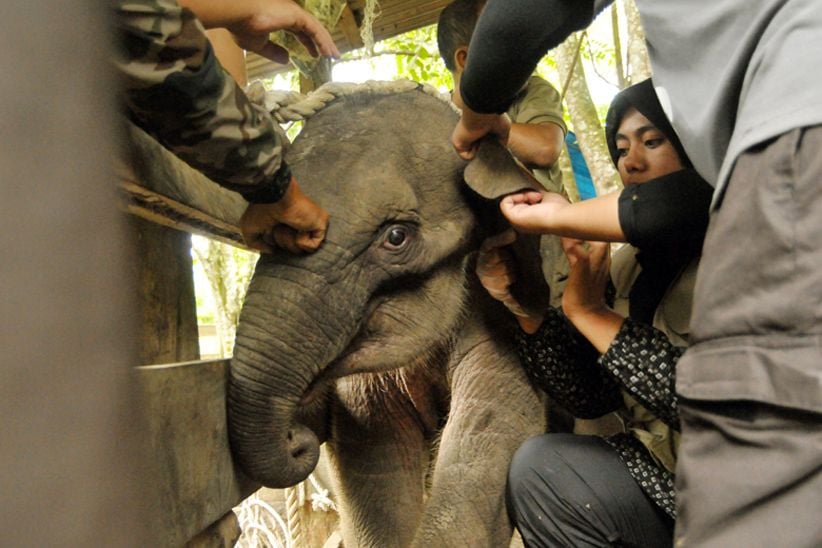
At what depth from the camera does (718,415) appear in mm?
1000

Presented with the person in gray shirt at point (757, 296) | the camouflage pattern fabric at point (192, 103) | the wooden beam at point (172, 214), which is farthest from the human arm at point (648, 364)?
the wooden beam at point (172, 214)

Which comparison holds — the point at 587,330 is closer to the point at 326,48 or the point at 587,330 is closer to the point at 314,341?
the point at 314,341

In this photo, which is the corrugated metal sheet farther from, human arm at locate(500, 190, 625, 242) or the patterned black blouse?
the patterned black blouse

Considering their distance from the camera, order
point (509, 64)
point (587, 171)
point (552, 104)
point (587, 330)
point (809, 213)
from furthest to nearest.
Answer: point (587, 171)
point (552, 104)
point (587, 330)
point (509, 64)
point (809, 213)

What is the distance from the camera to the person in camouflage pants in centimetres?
119

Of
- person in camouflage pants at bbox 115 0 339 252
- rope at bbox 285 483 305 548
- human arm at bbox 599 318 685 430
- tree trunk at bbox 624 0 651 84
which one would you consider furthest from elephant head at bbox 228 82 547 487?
tree trunk at bbox 624 0 651 84

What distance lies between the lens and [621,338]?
177 centimetres

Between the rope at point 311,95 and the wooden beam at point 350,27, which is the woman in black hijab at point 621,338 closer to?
the rope at point 311,95

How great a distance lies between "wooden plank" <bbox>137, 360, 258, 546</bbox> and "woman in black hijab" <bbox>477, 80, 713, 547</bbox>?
0.84 meters

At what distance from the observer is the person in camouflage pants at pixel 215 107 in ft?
3.89

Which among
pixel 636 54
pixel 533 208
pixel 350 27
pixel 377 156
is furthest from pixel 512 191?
pixel 636 54

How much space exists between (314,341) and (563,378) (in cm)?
77

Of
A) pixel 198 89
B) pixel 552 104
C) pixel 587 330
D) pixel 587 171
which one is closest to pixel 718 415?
pixel 587 330

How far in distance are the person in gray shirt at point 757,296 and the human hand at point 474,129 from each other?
88 cm
